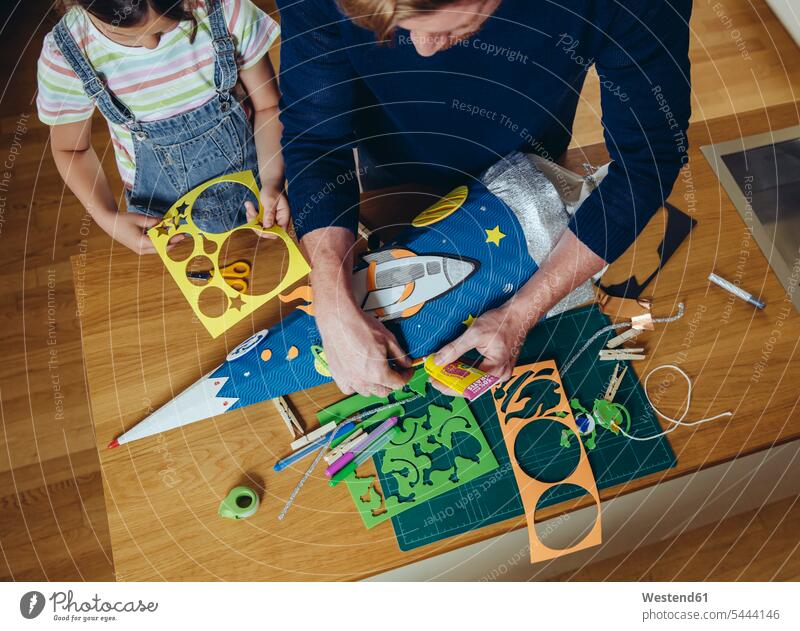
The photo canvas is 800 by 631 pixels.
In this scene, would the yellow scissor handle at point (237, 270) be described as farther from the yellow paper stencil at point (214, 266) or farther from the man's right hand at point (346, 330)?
the man's right hand at point (346, 330)

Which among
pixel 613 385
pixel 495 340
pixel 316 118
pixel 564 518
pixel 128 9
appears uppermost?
pixel 128 9

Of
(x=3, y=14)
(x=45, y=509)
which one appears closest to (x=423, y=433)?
(x=45, y=509)

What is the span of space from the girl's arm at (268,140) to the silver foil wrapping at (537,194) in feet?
1.10

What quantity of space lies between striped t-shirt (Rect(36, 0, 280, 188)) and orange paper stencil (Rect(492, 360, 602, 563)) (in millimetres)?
627

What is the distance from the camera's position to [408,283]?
89cm

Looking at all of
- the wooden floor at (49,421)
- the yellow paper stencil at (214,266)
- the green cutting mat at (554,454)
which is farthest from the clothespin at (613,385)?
the wooden floor at (49,421)

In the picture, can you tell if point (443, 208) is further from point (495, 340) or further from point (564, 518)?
point (564, 518)

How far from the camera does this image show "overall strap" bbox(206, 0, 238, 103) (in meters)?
0.89

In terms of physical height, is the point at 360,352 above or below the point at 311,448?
above

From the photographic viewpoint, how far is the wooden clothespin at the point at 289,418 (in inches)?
35.8

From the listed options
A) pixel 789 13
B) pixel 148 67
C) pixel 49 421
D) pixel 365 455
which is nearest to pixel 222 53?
pixel 148 67

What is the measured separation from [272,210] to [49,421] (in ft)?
2.94

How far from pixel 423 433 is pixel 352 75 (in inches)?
19.8

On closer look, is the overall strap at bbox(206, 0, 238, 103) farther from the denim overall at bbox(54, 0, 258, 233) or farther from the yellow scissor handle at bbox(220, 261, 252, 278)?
the yellow scissor handle at bbox(220, 261, 252, 278)
